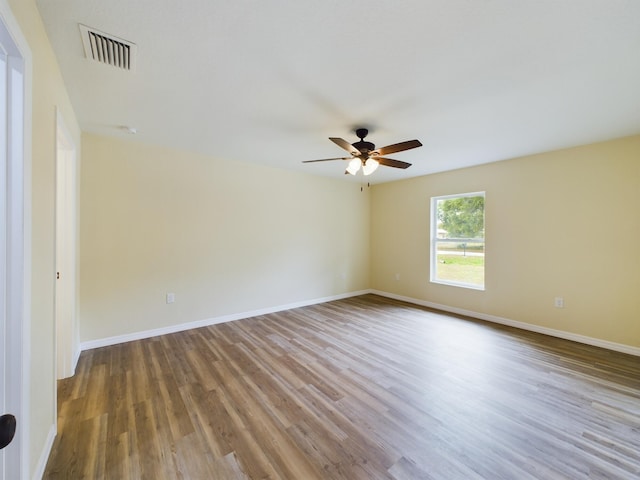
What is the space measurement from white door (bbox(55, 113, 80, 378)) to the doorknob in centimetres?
249

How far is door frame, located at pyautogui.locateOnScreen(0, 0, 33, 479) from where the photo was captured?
39.1 inches

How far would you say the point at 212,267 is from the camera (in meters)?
3.84

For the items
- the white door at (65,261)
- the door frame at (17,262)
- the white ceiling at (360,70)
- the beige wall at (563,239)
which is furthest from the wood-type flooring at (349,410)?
the white ceiling at (360,70)

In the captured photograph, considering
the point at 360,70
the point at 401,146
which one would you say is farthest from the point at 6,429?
the point at 401,146

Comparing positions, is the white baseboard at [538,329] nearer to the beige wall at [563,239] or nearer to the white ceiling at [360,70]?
the beige wall at [563,239]

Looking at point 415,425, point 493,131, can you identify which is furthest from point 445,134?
point 415,425

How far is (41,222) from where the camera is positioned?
1412 mm

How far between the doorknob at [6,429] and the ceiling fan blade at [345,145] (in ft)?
7.71

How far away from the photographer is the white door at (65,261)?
7.80 ft

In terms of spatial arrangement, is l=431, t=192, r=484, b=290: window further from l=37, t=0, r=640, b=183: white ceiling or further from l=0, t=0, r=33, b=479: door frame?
l=0, t=0, r=33, b=479: door frame

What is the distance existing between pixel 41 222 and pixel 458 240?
4972mm

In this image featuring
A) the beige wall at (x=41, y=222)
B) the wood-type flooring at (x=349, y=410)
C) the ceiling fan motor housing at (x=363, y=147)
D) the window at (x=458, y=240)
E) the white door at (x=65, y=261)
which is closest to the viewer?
the beige wall at (x=41, y=222)

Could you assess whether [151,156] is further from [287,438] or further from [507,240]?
[507,240]

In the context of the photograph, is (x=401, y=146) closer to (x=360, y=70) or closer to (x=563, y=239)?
(x=360, y=70)
